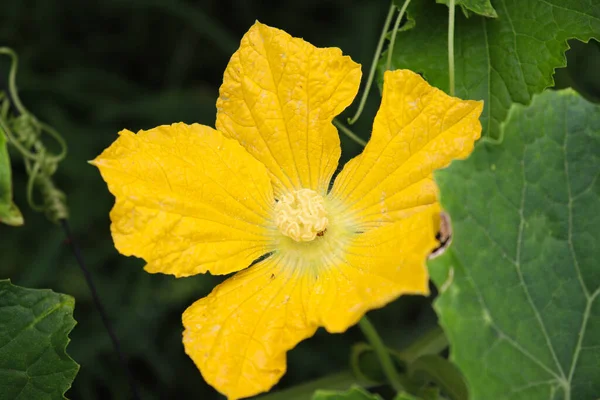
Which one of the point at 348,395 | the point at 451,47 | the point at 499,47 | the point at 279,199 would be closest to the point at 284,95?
the point at 279,199

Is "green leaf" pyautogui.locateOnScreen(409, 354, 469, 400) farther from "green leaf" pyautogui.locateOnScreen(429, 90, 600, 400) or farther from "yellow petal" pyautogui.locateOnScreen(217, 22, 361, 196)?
"yellow petal" pyautogui.locateOnScreen(217, 22, 361, 196)

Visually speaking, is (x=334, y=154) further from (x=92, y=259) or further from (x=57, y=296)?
(x=92, y=259)

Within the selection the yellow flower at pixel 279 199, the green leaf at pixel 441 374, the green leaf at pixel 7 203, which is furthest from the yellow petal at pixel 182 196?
the green leaf at pixel 441 374

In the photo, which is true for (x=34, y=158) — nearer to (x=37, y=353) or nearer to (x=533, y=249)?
(x=37, y=353)

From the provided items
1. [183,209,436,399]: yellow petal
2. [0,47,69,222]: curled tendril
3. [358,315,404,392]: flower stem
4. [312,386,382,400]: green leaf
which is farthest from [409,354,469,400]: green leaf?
[0,47,69,222]: curled tendril

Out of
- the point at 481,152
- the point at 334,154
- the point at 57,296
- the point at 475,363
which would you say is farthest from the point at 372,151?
the point at 57,296

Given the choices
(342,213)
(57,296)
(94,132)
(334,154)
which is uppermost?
(334,154)
